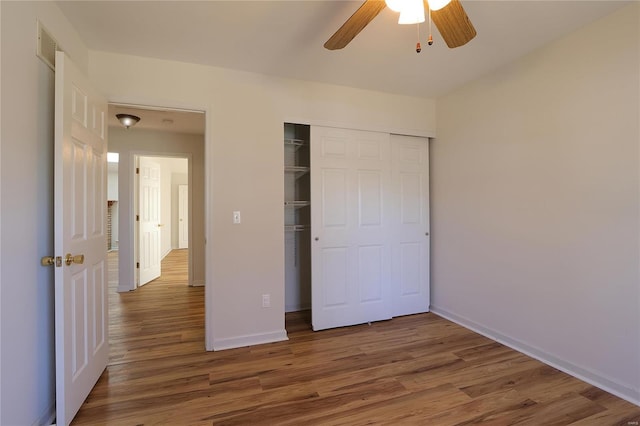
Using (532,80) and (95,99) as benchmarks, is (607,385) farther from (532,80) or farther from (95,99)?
(95,99)

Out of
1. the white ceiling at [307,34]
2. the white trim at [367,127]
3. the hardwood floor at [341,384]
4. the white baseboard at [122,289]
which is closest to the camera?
the hardwood floor at [341,384]

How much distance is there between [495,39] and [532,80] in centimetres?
51

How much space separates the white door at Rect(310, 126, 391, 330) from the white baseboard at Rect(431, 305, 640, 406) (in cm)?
87

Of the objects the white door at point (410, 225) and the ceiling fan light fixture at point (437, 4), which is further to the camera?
the white door at point (410, 225)

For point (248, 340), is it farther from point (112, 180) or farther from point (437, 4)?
point (112, 180)

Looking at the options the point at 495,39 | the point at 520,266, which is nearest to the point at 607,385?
the point at 520,266

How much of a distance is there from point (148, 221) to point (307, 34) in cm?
437

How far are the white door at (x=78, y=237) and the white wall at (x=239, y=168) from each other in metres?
0.51

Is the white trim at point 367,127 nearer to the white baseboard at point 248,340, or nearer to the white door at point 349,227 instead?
the white door at point 349,227

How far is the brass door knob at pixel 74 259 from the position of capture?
1.59 metres

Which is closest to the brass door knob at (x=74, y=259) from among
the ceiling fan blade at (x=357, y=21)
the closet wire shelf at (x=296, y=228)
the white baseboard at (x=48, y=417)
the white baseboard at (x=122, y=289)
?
the white baseboard at (x=48, y=417)

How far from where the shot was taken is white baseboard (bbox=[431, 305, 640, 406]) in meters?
1.87

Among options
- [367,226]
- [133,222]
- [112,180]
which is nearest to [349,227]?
[367,226]

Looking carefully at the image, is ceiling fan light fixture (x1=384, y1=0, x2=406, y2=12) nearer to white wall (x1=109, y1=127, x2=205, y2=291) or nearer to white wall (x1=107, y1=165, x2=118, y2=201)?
white wall (x1=109, y1=127, x2=205, y2=291)
